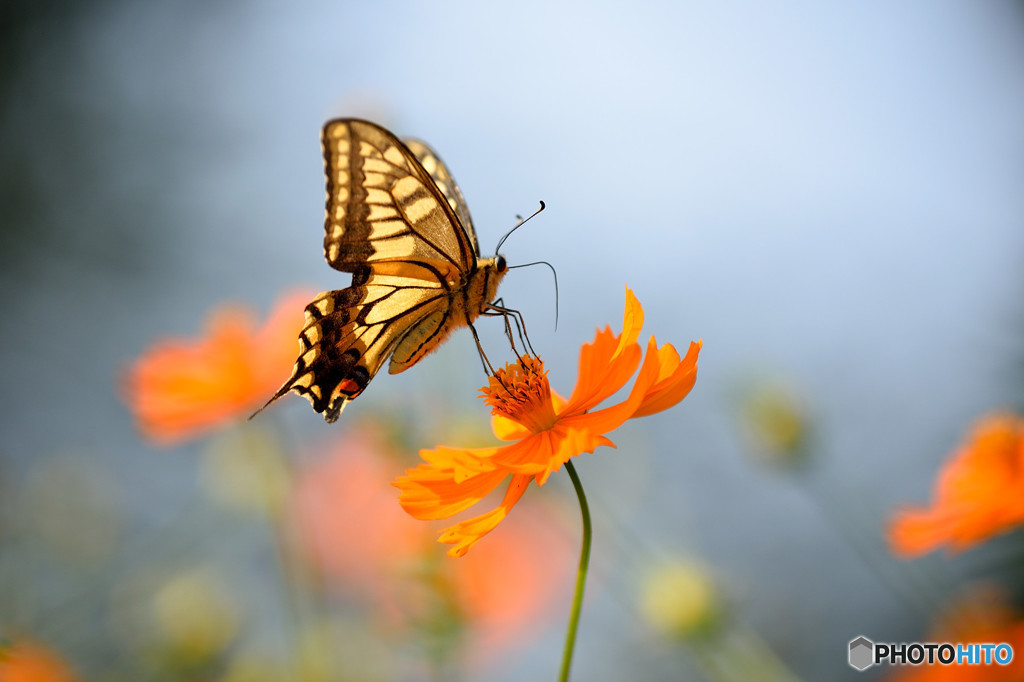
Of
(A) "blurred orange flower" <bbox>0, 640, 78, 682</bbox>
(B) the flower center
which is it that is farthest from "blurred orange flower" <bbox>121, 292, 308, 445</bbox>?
(B) the flower center

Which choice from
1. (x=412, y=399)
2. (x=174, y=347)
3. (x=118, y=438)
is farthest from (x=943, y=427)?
(x=118, y=438)

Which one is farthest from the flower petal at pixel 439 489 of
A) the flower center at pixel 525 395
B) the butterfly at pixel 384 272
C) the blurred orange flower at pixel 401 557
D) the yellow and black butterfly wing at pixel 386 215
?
the blurred orange flower at pixel 401 557

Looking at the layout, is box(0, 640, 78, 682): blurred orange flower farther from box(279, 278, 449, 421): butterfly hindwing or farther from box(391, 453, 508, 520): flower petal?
box(391, 453, 508, 520): flower petal

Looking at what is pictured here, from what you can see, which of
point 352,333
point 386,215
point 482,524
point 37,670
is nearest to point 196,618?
point 37,670

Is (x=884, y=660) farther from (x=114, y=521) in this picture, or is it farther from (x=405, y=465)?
(x=114, y=521)

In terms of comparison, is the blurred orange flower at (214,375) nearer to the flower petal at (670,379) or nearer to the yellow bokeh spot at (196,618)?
the yellow bokeh spot at (196,618)

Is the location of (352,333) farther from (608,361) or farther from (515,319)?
(608,361)

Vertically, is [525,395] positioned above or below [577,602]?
above
